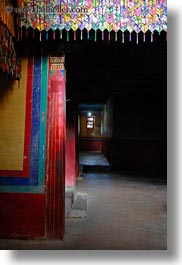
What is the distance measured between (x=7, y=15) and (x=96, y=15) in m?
1.08

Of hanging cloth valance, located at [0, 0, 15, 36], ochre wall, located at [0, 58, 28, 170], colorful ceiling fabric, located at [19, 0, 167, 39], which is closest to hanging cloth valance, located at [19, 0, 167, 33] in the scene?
colorful ceiling fabric, located at [19, 0, 167, 39]

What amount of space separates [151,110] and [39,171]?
26.2 feet

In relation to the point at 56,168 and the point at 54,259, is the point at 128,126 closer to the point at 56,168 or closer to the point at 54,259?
the point at 56,168

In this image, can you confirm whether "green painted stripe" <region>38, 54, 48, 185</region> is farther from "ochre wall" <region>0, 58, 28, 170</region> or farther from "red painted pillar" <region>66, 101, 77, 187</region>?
"red painted pillar" <region>66, 101, 77, 187</region>

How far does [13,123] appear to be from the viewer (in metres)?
3.66

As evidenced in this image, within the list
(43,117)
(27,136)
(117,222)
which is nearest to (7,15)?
(43,117)

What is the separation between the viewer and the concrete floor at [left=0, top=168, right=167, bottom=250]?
3406mm

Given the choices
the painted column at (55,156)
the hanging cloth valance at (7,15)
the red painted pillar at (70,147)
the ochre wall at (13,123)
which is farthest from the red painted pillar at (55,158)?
the red painted pillar at (70,147)

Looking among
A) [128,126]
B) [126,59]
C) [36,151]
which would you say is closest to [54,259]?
[36,151]

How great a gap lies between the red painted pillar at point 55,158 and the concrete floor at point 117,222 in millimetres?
269

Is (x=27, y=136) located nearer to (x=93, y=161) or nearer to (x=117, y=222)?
(x=117, y=222)

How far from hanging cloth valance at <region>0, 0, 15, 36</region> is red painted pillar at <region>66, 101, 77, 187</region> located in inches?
155

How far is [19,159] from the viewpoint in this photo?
3598 mm

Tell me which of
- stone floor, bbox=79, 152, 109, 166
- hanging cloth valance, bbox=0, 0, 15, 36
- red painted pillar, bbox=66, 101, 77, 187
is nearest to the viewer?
hanging cloth valance, bbox=0, 0, 15, 36
